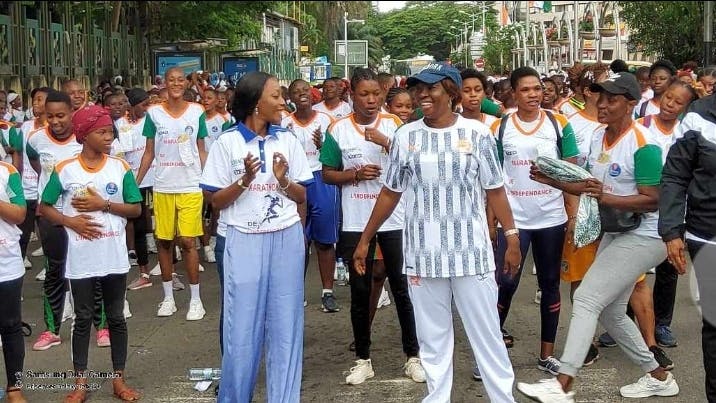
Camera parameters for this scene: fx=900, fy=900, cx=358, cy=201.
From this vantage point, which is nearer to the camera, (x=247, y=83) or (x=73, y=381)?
(x=247, y=83)

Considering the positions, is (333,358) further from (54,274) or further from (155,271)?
(155,271)

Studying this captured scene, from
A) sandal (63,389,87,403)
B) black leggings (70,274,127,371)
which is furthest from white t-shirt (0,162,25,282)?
sandal (63,389,87,403)

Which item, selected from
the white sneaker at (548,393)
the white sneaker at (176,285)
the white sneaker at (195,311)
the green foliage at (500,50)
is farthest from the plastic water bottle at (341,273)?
the green foliage at (500,50)

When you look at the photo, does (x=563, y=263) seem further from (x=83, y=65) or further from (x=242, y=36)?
(x=242, y=36)

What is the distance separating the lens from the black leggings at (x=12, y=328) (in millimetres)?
5324

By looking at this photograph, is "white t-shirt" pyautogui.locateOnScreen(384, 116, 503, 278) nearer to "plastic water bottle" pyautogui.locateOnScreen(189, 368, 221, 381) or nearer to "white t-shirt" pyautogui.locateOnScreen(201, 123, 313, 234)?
"white t-shirt" pyautogui.locateOnScreen(201, 123, 313, 234)

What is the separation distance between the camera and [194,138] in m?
8.09

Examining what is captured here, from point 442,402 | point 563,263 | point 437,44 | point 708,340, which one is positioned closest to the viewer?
point 708,340

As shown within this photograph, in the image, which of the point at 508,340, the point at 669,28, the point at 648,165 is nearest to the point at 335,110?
the point at 508,340

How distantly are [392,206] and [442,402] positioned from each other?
1096 mm

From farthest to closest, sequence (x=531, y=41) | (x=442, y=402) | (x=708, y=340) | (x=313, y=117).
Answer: (x=531, y=41)
(x=313, y=117)
(x=442, y=402)
(x=708, y=340)

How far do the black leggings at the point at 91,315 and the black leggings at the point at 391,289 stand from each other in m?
1.49

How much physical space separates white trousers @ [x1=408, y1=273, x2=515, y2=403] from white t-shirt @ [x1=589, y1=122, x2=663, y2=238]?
1063 mm

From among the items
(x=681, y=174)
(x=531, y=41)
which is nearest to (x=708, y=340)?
(x=681, y=174)
